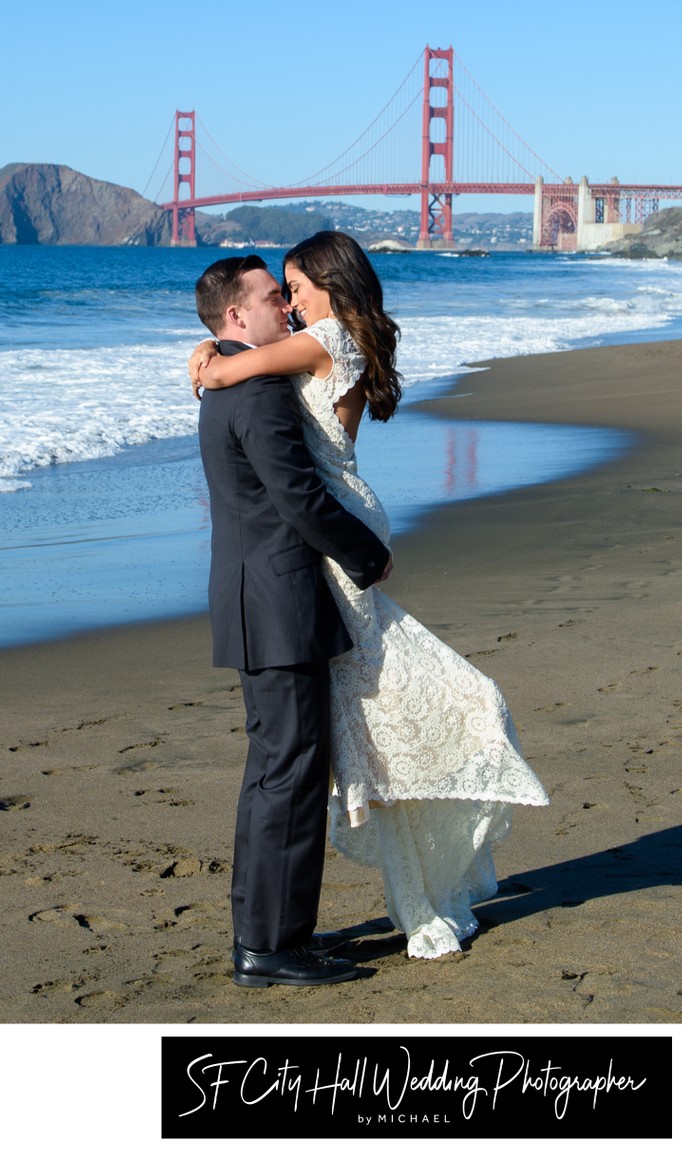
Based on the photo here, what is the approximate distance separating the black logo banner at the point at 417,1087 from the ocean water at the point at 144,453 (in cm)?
268

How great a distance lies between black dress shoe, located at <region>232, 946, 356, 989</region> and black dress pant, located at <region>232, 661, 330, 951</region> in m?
0.01

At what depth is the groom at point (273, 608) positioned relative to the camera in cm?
192

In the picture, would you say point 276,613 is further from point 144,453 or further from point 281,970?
point 144,453

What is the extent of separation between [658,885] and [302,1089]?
967mm

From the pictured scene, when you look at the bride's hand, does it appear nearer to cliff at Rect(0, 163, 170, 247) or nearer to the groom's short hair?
the groom's short hair

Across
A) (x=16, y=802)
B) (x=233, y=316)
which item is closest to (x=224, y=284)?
(x=233, y=316)

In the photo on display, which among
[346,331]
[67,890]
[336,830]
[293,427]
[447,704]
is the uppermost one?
[346,331]

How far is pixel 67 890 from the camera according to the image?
244cm

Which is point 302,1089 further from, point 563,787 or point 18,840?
point 563,787

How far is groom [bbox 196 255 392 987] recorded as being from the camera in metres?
1.92

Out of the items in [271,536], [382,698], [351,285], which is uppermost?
[351,285]

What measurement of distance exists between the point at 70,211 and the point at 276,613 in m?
113

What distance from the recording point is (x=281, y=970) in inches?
81.9

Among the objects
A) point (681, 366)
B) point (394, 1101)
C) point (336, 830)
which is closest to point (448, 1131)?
point (394, 1101)
